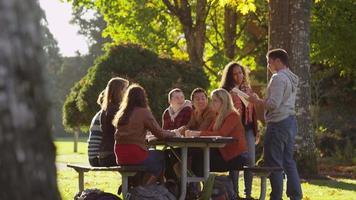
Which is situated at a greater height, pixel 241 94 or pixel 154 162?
pixel 241 94

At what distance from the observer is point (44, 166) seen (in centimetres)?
260

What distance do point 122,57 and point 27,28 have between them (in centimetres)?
1818

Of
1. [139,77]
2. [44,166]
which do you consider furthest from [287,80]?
A: [139,77]

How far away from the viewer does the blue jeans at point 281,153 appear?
9172 mm

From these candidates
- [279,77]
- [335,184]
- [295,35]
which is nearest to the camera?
[279,77]

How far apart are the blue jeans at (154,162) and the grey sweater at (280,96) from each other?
1508 millimetres

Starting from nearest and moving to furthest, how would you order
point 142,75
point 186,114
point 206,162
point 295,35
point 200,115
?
1. point 206,162
2. point 200,115
3. point 186,114
4. point 295,35
5. point 142,75

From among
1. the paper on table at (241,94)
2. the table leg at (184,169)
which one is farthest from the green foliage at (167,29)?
the table leg at (184,169)

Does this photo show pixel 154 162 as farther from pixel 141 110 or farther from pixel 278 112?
pixel 278 112

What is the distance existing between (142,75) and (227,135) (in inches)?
449

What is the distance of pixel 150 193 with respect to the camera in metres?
7.85

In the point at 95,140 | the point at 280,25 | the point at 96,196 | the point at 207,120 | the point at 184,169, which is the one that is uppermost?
the point at 280,25

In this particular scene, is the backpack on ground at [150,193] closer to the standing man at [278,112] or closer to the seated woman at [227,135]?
the seated woman at [227,135]

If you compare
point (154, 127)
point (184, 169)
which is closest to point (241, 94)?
point (184, 169)
